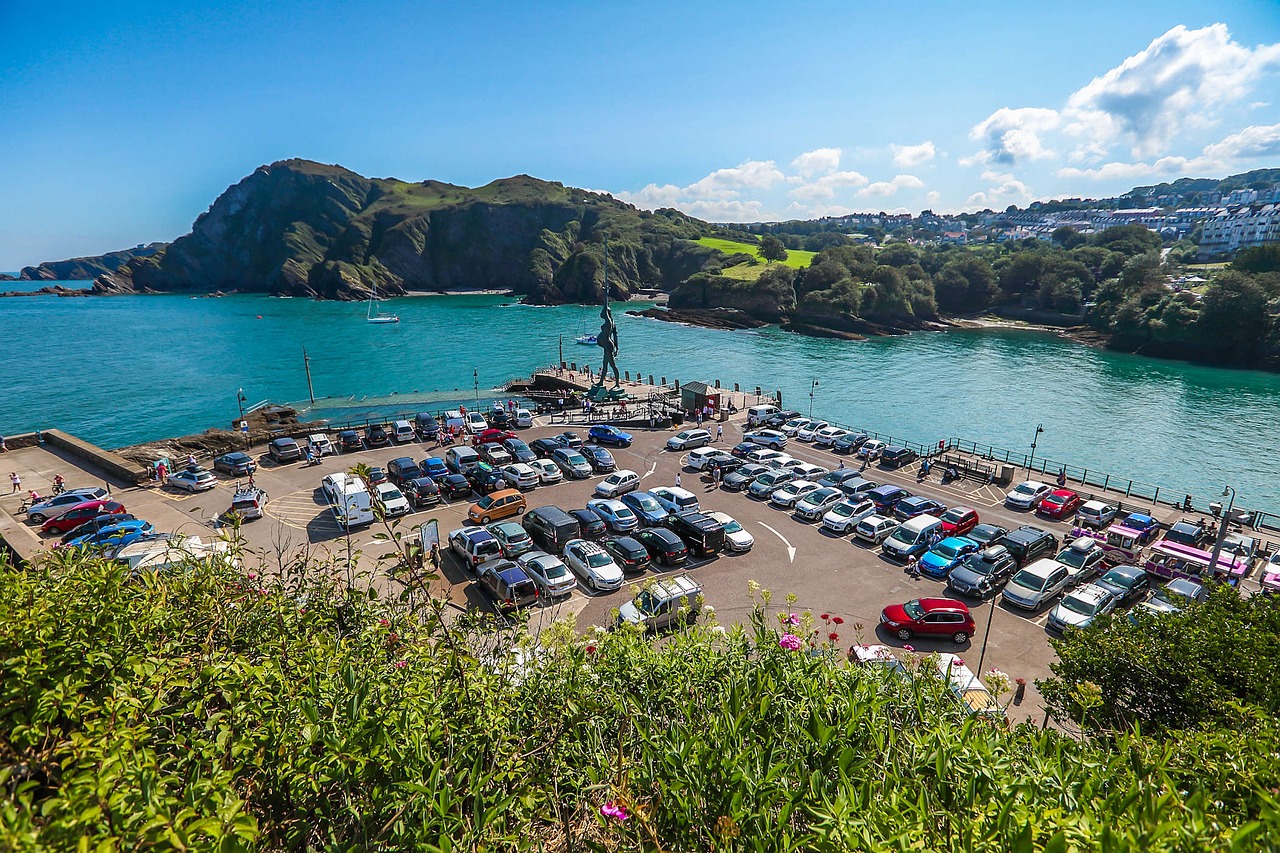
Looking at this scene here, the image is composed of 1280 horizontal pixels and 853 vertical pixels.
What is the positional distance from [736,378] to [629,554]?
47.7 meters

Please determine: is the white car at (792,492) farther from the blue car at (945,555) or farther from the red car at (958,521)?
the blue car at (945,555)

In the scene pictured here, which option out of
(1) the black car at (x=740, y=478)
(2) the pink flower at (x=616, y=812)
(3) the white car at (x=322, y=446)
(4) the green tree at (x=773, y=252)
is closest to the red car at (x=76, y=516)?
(3) the white car at (x=322, y=446)

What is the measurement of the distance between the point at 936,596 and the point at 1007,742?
13.6m

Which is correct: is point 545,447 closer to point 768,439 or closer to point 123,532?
point 768,439

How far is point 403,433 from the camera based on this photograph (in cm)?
3253

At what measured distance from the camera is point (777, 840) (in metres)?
3.82

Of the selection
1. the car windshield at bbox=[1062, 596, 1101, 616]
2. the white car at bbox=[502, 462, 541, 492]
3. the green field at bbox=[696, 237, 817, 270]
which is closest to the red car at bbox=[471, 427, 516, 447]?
the white car at bbox=[502, 462, 541, 492]

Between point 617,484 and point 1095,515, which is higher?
point 617,484

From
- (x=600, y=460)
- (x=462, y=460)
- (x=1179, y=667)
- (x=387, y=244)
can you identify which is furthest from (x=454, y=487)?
(x=387, y=244)

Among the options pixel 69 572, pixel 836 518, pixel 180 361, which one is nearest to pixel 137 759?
pixel 69 572

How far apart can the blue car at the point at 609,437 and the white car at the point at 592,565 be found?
13314mm

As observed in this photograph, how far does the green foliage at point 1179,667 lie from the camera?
8070mm

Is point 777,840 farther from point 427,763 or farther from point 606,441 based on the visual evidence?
point 606,441

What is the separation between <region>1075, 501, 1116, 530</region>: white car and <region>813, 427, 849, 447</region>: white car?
37.8 feet
